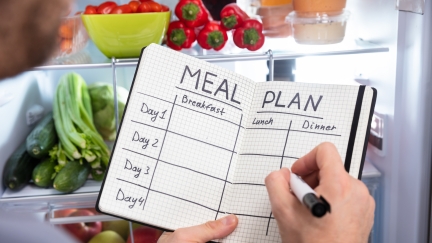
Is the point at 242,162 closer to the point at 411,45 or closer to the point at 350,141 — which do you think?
the point at 350,141

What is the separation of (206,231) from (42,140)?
0.73 meters

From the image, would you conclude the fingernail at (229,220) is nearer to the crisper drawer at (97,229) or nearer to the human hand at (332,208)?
the human hand at (332,208)

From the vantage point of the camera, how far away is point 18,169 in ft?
4.36

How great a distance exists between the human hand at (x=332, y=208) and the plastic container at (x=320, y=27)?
0.58 metres

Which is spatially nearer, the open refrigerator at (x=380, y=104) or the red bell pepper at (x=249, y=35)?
the open refrigerator at (x=380, y=104)

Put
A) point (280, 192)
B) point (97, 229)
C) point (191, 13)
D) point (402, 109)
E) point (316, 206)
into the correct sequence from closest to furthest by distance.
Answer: point (316, 206)
point (280, 192)
point (402, 109)
point (191, 13)
point (97, 229)

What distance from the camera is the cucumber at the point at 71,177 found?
1.28m

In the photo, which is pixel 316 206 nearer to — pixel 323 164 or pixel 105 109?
pixel 323 164

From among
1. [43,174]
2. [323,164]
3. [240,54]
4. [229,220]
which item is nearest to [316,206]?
[323,164]

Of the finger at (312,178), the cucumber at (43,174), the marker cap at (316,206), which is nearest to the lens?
the marker cap at (316,206)

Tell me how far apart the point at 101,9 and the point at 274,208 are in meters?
0.75

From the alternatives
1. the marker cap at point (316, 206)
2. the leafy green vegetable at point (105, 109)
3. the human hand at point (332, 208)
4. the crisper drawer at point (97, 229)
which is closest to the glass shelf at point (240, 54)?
the leafy green vegetable at point (105, 109)

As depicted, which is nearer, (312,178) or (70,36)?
(312,178)

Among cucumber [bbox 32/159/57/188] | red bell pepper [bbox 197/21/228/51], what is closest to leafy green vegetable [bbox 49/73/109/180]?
cucumber [bbox 32/159/57/188]
